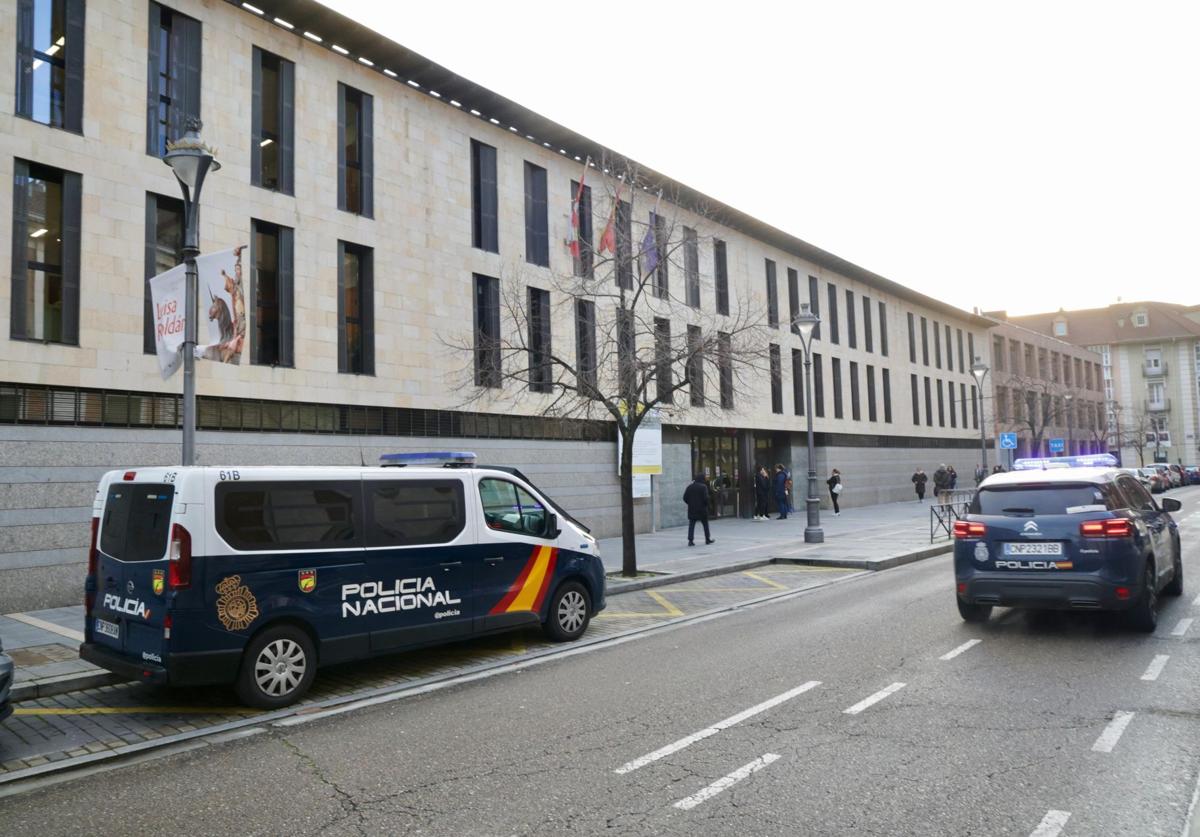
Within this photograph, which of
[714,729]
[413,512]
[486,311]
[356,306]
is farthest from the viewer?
[486,311]

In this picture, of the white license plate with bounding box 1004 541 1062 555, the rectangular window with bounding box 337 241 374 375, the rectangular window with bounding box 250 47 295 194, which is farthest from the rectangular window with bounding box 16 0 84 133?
the white license plate with bounding box 1004 541 1062 555

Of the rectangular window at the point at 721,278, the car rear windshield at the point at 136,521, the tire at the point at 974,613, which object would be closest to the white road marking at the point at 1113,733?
the tire at the point at 974,613

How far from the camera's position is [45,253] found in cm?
1257

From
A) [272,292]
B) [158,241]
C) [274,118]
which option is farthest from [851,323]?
[158,241]

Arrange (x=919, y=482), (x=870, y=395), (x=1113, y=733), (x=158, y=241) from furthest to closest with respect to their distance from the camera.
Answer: (x=870, y=395)
(x=919, y=482)
(x=158, y=241)
(x=1113, y=733)

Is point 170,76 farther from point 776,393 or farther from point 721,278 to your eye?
point 776,393

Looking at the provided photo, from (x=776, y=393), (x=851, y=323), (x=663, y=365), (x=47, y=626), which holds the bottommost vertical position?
(x=47, y=626)

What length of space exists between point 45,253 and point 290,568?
893cm

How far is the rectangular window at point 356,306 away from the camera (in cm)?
1661

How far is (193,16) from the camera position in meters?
14.5

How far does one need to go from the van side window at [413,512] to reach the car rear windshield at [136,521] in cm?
166

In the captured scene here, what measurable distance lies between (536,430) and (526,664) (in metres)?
12.5

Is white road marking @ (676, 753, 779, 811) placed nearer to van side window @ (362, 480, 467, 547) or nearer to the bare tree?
van side window @ (362, 480, 467, 547)

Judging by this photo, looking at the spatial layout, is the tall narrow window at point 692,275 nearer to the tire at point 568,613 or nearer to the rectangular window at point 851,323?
the rectangular window at point 851,323
